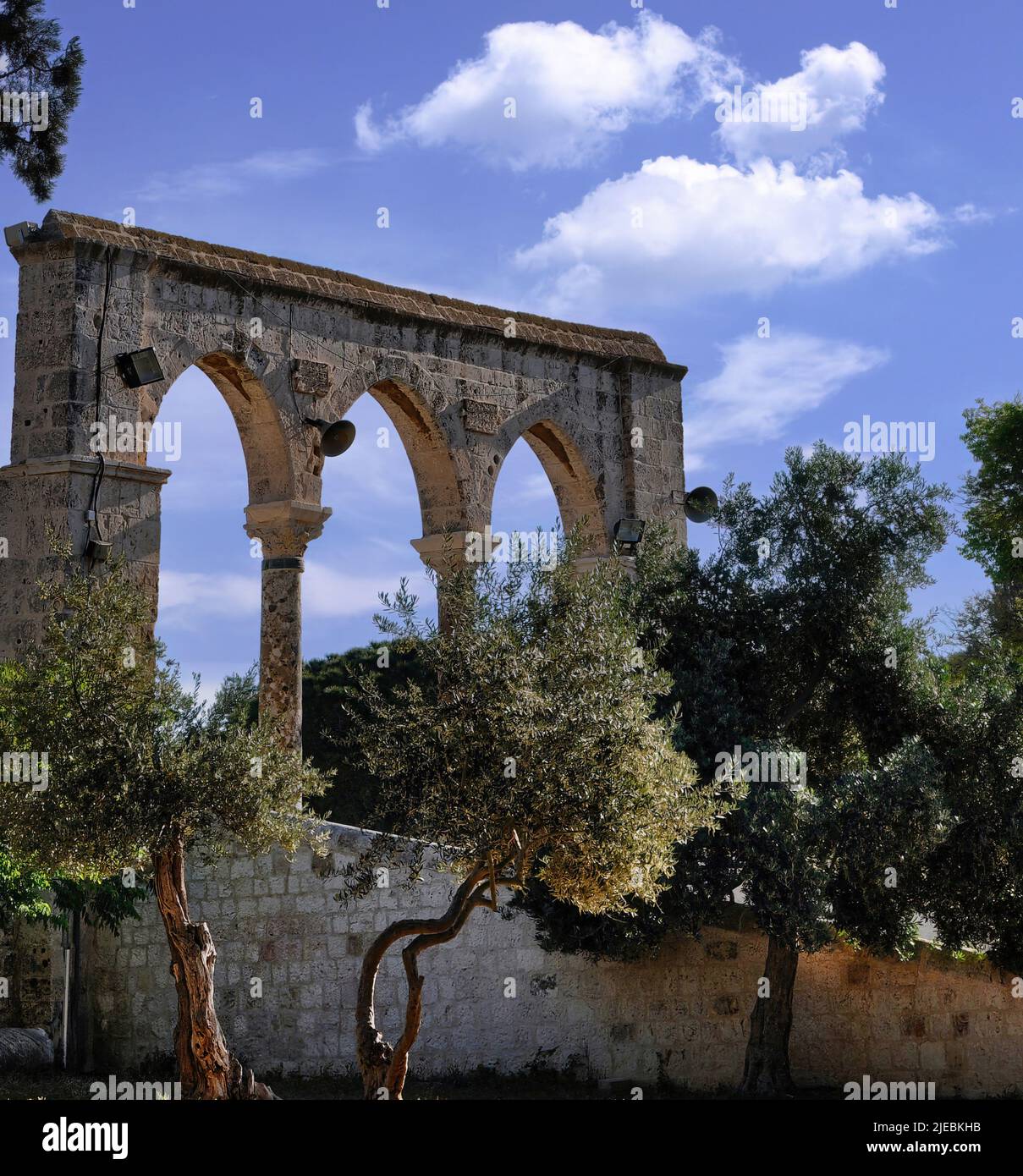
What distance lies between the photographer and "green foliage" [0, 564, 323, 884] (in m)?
11.0

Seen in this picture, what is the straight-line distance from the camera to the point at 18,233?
15.4m

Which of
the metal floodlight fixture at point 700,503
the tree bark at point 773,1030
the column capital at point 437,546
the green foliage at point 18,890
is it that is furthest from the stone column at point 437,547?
the green foliage at point 18,890

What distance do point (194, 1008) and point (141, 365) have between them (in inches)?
249

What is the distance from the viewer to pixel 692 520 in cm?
1962

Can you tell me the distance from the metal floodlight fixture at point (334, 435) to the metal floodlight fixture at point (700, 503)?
15.3 ft

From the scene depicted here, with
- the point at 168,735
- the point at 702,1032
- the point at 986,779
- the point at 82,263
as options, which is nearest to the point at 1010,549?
the point at 986,779

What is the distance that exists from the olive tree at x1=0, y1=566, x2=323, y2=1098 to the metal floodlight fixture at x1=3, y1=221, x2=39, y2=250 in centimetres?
488

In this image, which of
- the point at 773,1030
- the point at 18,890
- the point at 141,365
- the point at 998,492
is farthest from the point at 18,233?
the point at 998,492

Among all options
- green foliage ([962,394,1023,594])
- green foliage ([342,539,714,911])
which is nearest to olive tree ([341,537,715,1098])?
green foliage ([342,539,714,911])

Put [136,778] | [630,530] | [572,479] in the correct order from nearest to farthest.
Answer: [136,778], [630,530], [572,479]

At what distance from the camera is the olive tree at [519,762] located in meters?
10.5
